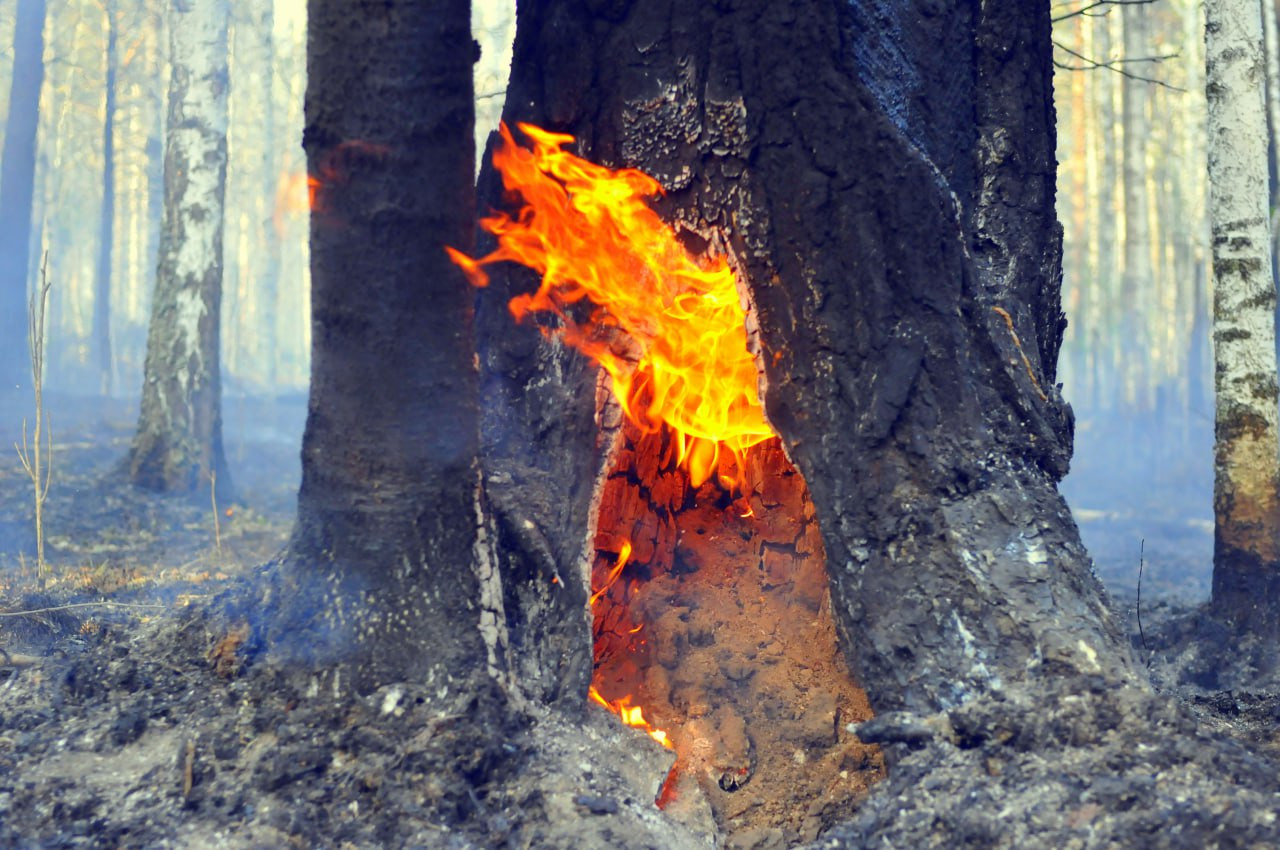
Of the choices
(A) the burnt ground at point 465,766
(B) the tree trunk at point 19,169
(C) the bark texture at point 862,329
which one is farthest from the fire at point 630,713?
(B) the tree trunk at point 19,169

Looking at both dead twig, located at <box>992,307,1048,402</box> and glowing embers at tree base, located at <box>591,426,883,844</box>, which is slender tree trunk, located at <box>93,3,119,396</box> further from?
dead twig, located at <box>992,307,1048,402</box>

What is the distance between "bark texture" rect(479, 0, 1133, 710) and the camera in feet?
12.4

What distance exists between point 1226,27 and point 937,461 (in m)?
4.86

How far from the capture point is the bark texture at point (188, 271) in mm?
11234

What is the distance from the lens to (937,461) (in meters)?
3.89

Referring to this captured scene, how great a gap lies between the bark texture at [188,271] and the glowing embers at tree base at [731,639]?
784 centimetres

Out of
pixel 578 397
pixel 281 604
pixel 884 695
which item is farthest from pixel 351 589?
pixel 884 695

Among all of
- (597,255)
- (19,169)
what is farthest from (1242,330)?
(19,169)

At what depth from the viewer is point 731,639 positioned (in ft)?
16.5

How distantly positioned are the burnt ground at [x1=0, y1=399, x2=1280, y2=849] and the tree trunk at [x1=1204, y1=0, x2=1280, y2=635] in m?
2.10

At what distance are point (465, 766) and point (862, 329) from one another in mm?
2172

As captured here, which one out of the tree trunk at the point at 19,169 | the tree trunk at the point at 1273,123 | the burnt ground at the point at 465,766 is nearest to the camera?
the burnt ground at the point at 465,766

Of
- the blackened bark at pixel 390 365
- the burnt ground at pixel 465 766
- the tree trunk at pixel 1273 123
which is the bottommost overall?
the burnt ground at pixel 465 766

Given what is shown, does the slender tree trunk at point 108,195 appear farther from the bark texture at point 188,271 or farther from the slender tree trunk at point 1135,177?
the slender tree trunk at point 1135,177
